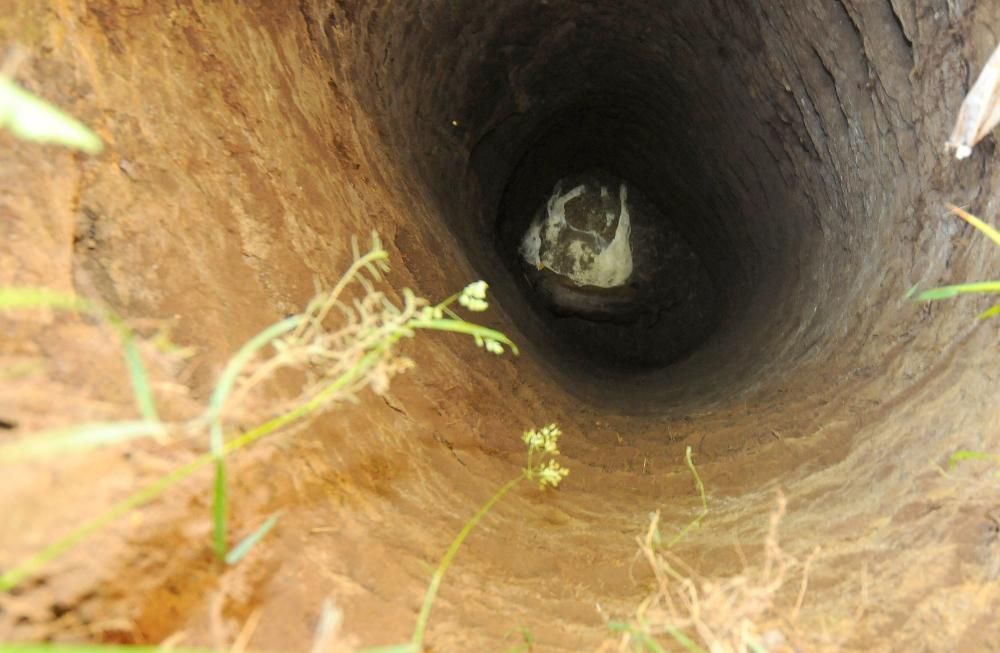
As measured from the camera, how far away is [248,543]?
3.78ft

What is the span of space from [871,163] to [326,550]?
274 centimetres

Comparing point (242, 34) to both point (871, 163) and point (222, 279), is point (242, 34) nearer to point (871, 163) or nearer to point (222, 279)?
point (222, 279)

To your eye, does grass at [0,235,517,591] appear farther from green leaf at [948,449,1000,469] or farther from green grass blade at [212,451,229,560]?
green leaf at [948,449,1000,469]

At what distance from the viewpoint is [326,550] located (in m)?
1.35

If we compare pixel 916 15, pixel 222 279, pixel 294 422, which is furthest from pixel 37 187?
pixel 916 15

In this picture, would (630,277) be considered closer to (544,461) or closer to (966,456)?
(544,461)

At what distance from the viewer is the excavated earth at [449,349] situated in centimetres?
115

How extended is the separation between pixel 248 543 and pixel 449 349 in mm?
1365

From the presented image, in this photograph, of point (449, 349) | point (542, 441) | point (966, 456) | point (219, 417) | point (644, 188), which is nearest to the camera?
point (219, 417)

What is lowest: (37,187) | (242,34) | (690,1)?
(37,187)

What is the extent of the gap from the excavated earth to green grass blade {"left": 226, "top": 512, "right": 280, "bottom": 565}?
0.02 m

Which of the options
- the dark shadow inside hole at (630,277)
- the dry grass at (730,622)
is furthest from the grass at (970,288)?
the dark shadow inside hole at (630,277)

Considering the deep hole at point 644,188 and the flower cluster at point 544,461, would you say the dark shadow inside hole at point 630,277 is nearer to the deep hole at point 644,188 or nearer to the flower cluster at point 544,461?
the deep hole at point 644,188

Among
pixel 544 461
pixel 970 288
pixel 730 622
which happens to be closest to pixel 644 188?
pixel 544 461
